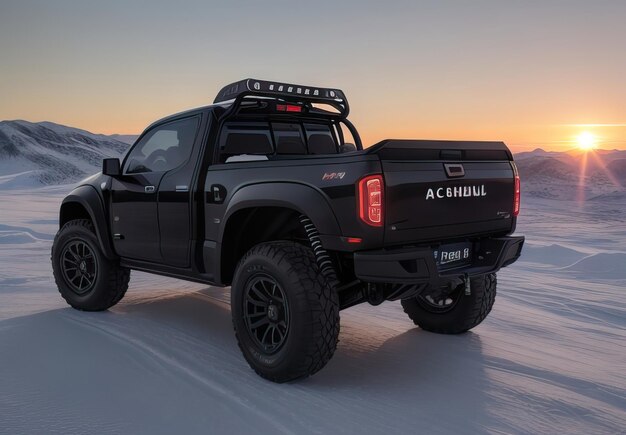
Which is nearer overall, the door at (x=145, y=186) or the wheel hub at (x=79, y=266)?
the door at (x=145, y=186)

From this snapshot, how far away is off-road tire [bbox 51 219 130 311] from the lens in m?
5.54

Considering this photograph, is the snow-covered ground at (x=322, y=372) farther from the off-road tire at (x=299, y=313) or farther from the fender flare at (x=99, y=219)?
the fender flare at (x=99, y=219)

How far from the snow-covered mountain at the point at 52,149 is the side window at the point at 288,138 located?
216 ft

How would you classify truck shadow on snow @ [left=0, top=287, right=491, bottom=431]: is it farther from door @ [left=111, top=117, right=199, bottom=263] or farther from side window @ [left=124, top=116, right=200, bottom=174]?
side window @ [left=124, top=116, right=200, bottom=174]

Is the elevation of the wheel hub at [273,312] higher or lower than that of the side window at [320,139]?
lower

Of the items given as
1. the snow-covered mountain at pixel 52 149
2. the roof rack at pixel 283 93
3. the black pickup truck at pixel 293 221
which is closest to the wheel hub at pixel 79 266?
the black pickup truck at pixel 293 221

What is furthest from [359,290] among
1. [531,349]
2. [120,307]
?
[120,307]

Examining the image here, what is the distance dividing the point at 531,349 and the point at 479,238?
43.0 inches

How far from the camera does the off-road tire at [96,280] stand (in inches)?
218

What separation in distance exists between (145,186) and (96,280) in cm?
113

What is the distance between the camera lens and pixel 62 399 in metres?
3.47

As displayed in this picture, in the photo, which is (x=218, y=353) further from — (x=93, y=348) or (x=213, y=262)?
(x=93, y=348)

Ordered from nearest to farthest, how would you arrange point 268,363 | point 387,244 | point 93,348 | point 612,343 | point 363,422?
point 363,422
point 387,244
point 268,363
point 93,348
point 612,343

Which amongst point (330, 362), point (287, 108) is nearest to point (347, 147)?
point (287, 108)
